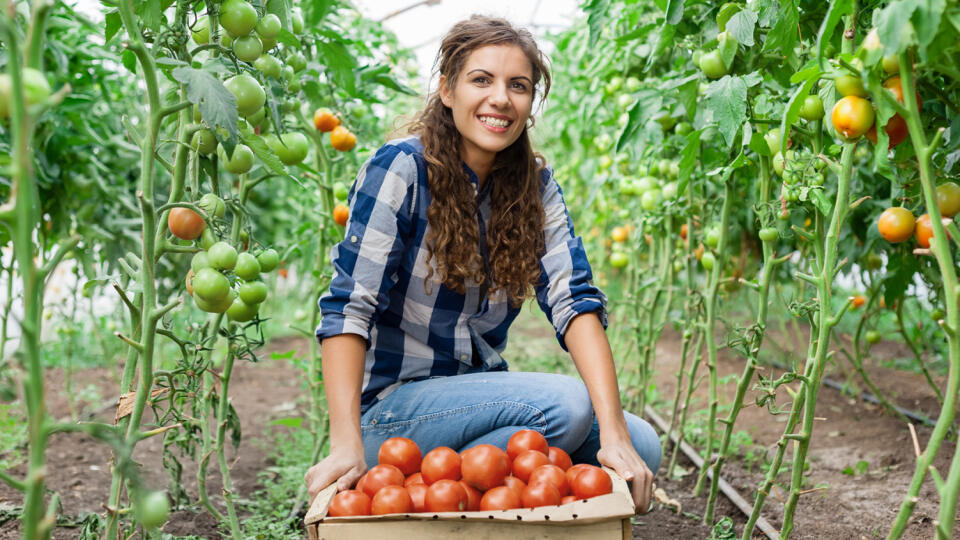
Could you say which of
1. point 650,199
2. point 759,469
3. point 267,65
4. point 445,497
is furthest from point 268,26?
point 759,469

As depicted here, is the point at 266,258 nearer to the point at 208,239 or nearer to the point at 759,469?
the point at 208,239

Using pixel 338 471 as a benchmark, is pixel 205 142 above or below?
above

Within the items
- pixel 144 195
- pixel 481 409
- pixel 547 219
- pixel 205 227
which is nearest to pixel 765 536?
pixel 481 409

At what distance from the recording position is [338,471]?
55.7 inches

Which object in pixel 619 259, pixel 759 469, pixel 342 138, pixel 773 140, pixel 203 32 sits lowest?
pixel 759 469

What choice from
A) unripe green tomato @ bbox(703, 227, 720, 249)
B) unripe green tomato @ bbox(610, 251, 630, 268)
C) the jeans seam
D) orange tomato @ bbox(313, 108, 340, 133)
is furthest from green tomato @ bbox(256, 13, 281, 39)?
unripe green tomato @ bbox(610, 251, 630, 268)

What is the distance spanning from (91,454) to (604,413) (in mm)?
1999

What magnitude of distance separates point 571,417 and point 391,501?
55cm

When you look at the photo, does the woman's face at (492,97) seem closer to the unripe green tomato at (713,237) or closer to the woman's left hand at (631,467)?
the unripe green tomato at (713,237)

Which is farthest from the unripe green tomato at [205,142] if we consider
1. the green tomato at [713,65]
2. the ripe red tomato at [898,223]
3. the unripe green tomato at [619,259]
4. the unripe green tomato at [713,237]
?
the unripe green tomato at [619,259]

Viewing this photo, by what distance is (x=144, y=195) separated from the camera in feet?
3.75

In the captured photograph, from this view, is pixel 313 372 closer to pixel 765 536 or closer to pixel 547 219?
pixel 547 219

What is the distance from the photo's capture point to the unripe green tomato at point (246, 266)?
139cm

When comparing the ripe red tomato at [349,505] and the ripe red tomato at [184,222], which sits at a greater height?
the ripe red tomato at [184,222]
